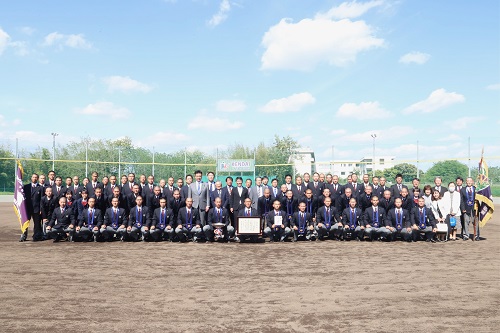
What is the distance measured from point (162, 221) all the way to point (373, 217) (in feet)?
19.7

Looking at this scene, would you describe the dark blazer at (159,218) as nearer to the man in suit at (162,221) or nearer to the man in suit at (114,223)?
the man in suit at (162,221)

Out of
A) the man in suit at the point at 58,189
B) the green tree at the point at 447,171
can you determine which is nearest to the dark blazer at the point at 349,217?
the man in suit at the point at 58,189

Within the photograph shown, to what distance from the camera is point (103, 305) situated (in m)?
5.04

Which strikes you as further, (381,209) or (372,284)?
(381,209)

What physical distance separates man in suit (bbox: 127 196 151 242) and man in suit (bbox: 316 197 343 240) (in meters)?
4.79

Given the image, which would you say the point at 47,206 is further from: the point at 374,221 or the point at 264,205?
the point at 374,221

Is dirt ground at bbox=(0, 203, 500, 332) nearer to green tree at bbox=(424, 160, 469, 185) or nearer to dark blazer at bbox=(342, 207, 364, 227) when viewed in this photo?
dark blazer at bbox=(342, 207, 364, 227)

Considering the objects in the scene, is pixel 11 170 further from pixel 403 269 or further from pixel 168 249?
pixel 403 269

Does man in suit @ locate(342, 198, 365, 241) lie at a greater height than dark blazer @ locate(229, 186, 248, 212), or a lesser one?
lesser

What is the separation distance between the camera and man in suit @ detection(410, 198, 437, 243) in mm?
10828

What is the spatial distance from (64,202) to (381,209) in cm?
902

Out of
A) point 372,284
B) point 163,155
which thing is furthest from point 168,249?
point 163,155

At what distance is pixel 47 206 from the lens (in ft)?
36.6

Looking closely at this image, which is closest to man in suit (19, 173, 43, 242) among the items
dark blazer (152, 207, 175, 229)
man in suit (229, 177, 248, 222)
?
dark blazer (152, 207, 175, 229)
